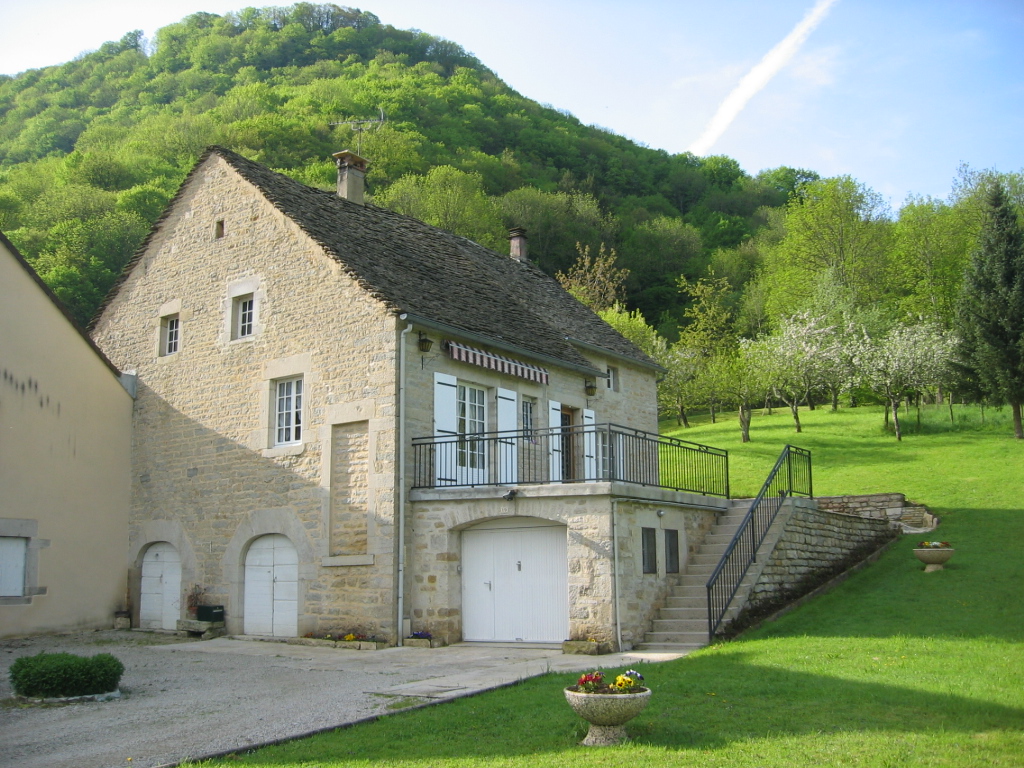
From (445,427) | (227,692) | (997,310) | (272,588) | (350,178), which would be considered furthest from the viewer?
(997,310)

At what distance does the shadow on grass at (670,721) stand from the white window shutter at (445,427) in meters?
5.86

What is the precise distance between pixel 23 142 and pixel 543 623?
200 ft

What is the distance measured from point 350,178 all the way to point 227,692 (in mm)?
13556

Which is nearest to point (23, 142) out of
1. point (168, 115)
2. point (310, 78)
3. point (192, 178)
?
point (168, 115)

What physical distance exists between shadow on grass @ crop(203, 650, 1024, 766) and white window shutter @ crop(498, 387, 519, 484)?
680 cm

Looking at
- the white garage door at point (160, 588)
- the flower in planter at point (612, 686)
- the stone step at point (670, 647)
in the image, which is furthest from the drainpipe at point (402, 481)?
the flower in planter at point (612, 686)

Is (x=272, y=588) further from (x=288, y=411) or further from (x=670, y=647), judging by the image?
(x=670, y=647)

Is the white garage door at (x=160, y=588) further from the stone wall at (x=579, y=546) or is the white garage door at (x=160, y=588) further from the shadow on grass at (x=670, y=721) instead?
the shadow on grass at (x=670, y=721)

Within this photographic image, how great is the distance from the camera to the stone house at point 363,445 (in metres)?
A: 14.2

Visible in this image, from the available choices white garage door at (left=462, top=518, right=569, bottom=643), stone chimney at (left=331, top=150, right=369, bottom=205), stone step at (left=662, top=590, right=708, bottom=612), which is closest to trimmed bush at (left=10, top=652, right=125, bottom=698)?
white garage door at (left=462, top=518, right=569, bottom=643)

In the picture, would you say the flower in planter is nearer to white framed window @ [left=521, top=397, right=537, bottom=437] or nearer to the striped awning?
the striped awning

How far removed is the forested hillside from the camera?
45094 mm

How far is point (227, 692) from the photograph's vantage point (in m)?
10.5

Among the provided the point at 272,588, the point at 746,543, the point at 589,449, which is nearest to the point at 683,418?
the point at 589,449
